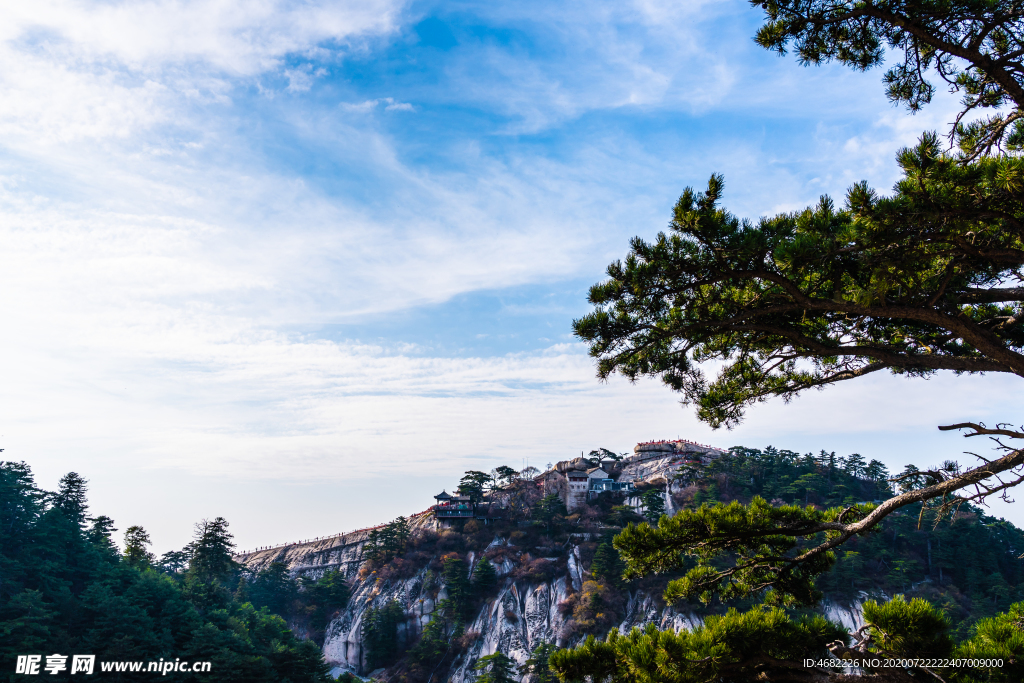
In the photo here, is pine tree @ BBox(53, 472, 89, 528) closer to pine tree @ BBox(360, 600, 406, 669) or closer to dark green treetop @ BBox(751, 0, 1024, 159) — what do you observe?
pine tree @ BBox(360, 600, 406, 669)

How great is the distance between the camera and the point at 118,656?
1767 centimetres

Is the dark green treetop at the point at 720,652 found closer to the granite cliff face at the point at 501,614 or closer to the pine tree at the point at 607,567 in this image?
the granite cliff face at the point at 501,614

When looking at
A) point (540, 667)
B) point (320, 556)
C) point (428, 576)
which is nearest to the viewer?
point (540, 667)

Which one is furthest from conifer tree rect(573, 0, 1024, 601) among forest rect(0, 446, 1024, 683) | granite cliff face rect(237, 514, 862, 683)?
granite cliff face rect(237, 514, 862, 683)

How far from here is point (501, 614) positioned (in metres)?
29.3

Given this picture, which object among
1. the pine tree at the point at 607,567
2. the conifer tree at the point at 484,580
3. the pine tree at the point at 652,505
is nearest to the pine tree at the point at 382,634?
the conifer tree at the point at 484,580

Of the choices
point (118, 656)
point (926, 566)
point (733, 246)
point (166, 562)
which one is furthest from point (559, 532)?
point (733, 246)

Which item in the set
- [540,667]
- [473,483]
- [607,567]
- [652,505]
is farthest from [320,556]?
[540,667]

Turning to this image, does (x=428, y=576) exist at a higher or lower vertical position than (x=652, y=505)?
lower

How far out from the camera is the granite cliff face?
25.9 meters

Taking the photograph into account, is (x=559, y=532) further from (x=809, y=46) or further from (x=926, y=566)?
(x=809, y=46)

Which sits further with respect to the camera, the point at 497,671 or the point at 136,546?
the point at 136,546

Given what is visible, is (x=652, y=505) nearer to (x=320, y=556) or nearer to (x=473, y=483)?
(x=473, y=483)

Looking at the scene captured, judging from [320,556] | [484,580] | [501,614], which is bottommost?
[501,614]
